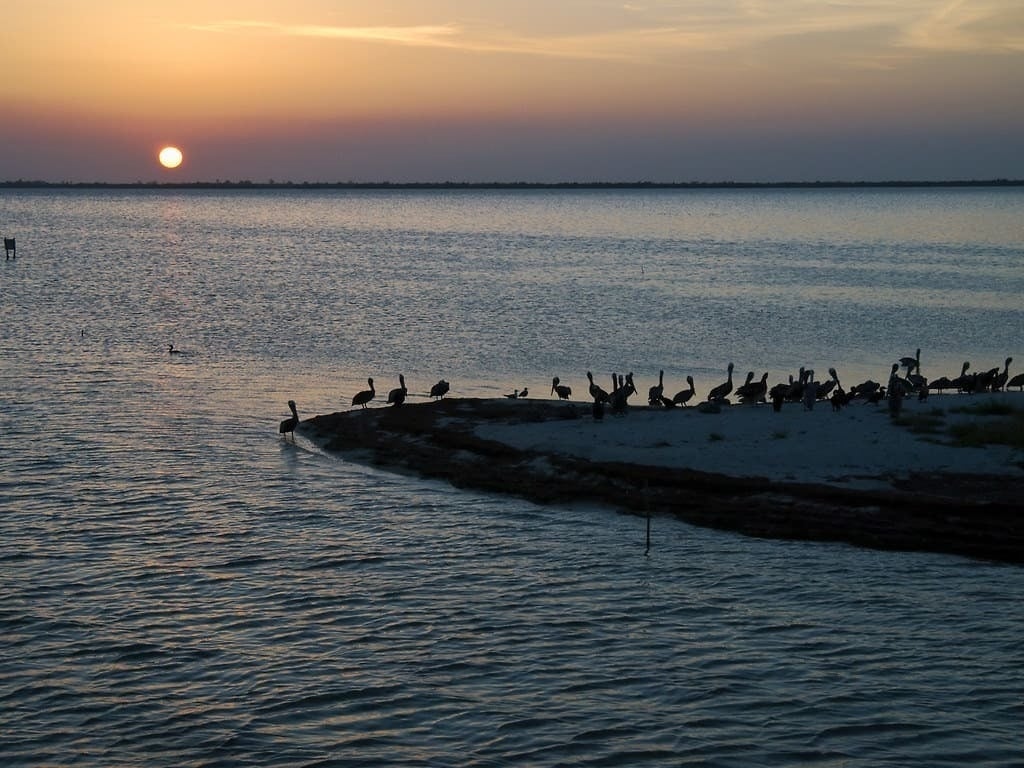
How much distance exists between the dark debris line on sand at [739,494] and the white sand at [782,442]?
51cm

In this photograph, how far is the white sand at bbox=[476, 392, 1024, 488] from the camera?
22.2 m

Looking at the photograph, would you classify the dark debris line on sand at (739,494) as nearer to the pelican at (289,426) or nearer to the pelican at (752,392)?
the pelican at (289,426)

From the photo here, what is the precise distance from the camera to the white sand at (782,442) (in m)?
22.2

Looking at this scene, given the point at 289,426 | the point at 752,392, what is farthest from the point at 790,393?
the point at 289,426

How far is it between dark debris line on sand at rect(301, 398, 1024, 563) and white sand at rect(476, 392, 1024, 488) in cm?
51

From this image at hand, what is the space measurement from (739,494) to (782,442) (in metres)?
2.63

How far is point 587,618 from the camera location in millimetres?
16859

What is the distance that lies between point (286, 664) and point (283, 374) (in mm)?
24803

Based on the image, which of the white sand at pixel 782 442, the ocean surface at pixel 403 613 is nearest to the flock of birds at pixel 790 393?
the white sand at pixel 782 442

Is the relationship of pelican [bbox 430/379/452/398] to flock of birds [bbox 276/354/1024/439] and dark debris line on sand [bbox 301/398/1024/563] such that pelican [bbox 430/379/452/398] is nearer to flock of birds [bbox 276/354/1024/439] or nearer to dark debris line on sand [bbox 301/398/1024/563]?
flock of birds [bbox 276/354/1024/439]

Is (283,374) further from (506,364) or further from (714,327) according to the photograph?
(714,327)

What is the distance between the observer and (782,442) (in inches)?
942

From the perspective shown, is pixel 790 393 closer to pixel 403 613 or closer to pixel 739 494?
pixel 739 494

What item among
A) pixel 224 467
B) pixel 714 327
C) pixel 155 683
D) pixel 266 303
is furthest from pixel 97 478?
pixel 266 303
